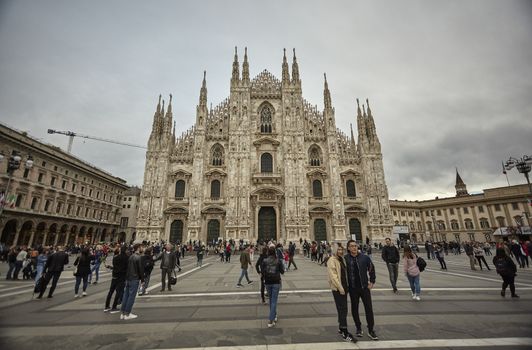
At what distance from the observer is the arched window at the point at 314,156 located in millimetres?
31875

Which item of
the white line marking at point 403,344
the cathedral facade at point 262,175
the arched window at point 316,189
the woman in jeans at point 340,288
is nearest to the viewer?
the white line marking at point 403,344

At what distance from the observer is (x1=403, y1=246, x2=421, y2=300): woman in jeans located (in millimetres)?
6804

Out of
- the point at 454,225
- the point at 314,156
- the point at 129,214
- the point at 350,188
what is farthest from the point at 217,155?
the point at 454,225

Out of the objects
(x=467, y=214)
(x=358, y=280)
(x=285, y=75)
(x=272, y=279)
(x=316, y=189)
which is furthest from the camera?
(x=467, y=214)

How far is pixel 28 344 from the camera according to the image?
4105mm

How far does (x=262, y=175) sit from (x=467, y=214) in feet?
A: 158

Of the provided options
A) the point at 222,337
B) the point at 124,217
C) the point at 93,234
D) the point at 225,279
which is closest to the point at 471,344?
the point at 222,337

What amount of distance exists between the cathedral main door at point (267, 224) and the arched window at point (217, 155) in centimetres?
824

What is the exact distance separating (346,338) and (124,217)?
5647cm

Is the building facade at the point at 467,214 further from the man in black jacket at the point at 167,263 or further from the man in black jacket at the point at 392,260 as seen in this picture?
the man in black jacket at the point at 167,263

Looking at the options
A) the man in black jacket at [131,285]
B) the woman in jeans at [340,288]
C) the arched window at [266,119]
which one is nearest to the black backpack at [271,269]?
the woman in jeans at [340,288]

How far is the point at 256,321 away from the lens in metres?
5.11

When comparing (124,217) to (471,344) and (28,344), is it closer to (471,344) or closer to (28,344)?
(28,344)

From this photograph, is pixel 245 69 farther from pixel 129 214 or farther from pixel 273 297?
pixel 129 214
